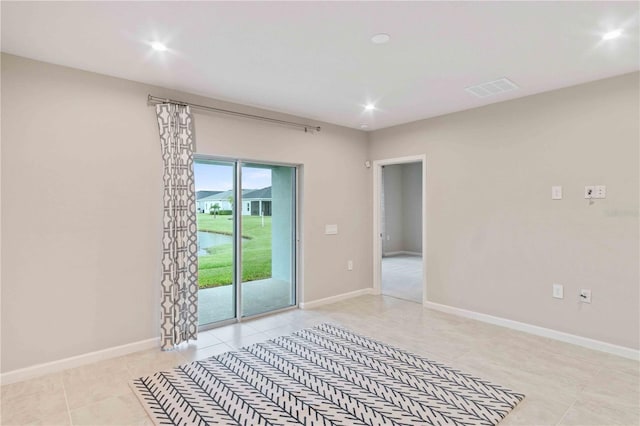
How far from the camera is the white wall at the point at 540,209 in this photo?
3174 millimetres

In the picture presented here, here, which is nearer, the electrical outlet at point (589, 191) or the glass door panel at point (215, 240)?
the electrical outlet at point (589, 191)

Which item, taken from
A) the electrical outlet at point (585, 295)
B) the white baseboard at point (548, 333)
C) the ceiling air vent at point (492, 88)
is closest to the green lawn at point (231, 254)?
the white baseboard at point (548, 333)

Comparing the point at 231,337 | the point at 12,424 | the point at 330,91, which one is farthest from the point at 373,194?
the point at 12,424

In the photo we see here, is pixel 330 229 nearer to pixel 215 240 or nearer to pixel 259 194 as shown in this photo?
pixel 259 194

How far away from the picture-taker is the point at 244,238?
4.25 metres

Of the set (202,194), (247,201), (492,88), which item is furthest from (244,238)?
(492,88)

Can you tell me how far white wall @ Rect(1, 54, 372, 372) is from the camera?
275cm

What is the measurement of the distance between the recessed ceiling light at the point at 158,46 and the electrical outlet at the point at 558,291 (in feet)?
14.0

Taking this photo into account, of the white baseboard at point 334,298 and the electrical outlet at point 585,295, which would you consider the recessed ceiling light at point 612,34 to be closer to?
the electrical outlet at point 585,295

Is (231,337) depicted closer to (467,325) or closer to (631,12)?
(467,325)

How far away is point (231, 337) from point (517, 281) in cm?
321

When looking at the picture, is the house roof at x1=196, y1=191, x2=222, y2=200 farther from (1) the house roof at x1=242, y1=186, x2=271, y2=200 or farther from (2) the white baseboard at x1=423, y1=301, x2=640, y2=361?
(2) the white baseboard at x1=423, y1=301, x2=640, y2=361

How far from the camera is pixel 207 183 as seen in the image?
13.0 ft

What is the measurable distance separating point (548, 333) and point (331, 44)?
3.57m
